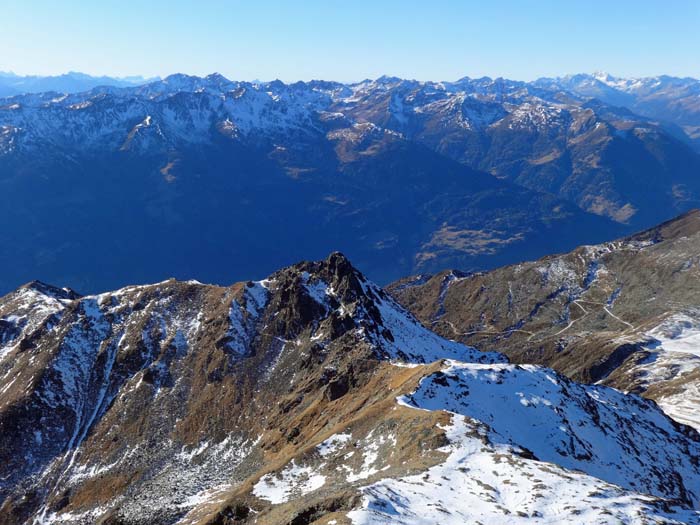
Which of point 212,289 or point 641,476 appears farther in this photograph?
point 212,289

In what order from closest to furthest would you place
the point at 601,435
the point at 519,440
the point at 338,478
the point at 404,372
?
the point at 338,478
the point at 519,440
the point at 601,435
the point at 404,372

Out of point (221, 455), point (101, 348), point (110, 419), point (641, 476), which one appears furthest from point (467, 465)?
point (101, 348)

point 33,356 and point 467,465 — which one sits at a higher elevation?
point 467,465

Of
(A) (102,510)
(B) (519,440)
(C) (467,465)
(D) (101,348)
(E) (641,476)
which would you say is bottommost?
(A) (102,510)

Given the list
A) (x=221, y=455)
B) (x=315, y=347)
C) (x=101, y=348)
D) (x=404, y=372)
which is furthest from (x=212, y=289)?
(x=404, y=372)

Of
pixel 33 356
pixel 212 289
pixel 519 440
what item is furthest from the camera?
pixel 212 289

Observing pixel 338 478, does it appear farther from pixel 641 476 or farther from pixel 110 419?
pixel 110 419
